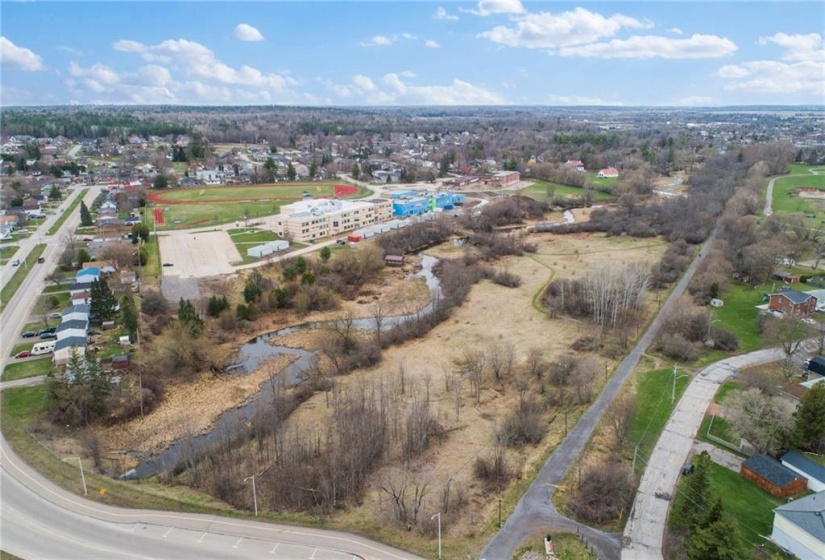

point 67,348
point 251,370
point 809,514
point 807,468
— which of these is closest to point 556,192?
point 251,370

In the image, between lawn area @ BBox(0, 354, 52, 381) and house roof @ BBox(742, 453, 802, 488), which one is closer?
house roof @ BBox(742, 453, 802, 488)

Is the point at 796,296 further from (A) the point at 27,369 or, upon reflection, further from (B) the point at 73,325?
(A) the point at 27,369

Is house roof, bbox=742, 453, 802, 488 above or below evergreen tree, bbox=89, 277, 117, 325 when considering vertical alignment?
below

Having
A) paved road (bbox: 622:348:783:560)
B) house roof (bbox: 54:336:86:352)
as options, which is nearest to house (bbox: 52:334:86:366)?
house roof (bbox: 54:336:86:352)

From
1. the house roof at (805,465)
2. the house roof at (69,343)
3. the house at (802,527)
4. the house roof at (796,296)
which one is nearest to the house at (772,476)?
the house roof at (805,465)

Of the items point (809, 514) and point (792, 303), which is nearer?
point (809, 514)

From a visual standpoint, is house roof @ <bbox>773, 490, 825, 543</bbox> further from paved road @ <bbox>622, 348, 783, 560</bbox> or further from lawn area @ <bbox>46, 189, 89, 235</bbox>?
lawn area @ <bbox>46, 189, 89, 235</bbox>

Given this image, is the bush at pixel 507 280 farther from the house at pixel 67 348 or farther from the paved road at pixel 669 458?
the house at pixel 67 348
